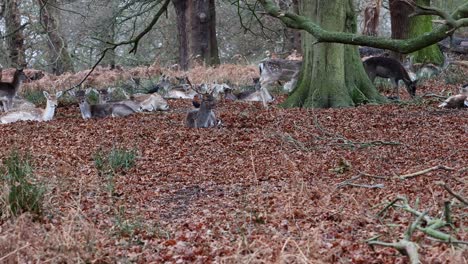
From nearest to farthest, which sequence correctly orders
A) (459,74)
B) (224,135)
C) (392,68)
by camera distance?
(224,135)
(392,68)
(459,74)

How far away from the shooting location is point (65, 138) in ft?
32.1

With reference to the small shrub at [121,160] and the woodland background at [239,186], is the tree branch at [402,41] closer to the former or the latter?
the woodland background at [239,186]

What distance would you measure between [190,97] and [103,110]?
4.15m

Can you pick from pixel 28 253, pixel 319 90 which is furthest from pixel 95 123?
pixel 28 253

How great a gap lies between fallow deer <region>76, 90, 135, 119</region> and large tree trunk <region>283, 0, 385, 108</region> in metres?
2.75

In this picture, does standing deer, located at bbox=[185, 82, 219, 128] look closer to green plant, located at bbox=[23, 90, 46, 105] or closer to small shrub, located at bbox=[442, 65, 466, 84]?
green plant, located at bbox=[23, 90, 46, 105]

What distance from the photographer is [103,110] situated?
12648 mm

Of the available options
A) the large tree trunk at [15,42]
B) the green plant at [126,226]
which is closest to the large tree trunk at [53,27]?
the large tree trunk at [15,42]

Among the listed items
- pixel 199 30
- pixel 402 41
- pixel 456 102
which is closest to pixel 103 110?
pixel 456 102

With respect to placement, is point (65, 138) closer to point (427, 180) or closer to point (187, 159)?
point (187, 159)

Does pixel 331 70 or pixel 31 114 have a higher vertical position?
pixel 331 70

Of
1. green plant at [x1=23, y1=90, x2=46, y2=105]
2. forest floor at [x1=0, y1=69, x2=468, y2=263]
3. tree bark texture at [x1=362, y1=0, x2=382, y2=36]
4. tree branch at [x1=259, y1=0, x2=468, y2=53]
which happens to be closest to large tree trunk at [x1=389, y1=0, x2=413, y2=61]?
tree bark texture at [x1=362, y1=0, x2=382, y2=36]

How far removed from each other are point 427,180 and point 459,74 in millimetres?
11238

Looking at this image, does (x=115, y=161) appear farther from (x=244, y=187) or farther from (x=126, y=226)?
(x=126, y=226)
